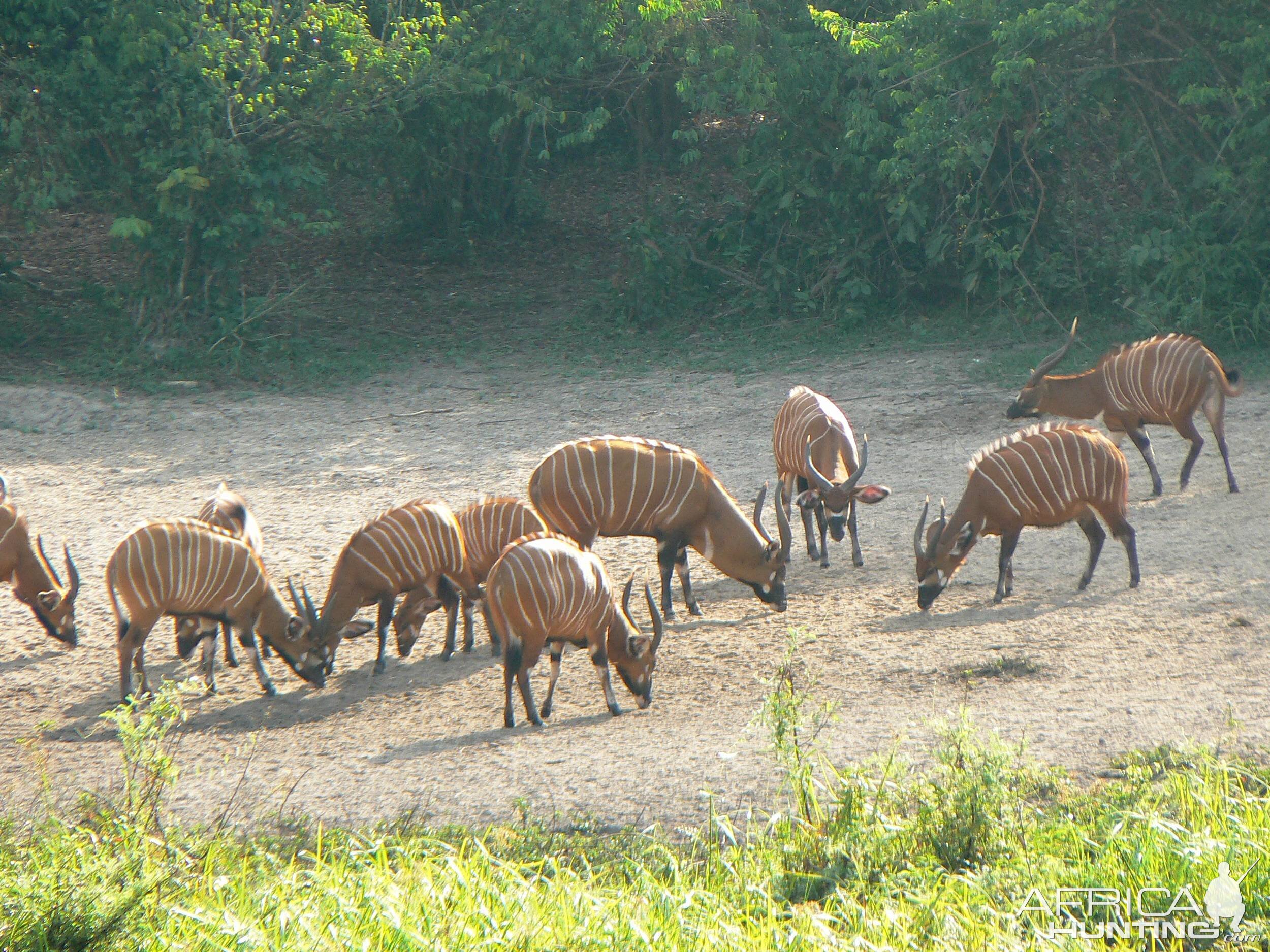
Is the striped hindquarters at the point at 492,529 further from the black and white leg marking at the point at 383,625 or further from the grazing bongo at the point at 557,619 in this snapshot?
the grazing bongo at the point at 557,619

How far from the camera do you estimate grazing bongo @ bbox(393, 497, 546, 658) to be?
22.1 ft

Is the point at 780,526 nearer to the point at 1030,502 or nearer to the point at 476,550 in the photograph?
the point at 1030,502

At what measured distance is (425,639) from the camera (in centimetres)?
718

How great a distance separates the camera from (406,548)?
6688mm

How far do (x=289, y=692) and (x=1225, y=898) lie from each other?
435 centimetres

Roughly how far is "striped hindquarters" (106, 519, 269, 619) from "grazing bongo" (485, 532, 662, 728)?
49.1 inches

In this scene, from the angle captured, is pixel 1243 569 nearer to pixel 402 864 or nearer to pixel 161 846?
pixel 402 864

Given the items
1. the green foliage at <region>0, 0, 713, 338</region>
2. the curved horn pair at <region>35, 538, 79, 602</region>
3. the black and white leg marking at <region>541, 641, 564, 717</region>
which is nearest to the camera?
the black and white leg marking at <region>541, 641, 564, 717</region>

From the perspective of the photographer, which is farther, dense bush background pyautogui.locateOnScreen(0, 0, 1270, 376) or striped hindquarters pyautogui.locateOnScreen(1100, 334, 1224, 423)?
dense bush background pyautogui.locateOnScreen(0, 0, 1270, 376)

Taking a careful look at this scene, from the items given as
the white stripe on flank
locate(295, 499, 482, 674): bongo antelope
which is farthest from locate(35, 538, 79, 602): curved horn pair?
the white stripe on flank

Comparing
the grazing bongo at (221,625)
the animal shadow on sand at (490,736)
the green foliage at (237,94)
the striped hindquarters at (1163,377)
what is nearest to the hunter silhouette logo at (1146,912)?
the animal shadow on sand at (490,736)

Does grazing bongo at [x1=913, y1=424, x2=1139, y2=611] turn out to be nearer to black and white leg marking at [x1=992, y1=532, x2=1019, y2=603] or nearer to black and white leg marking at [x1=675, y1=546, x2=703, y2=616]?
black and white leg marking at [x1=992, y1=532, x2=1019, y2=603]

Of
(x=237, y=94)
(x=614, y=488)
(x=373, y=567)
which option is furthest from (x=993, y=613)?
(x=237, y=94)

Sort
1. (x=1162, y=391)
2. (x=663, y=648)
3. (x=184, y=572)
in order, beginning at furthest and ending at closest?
(x=1162, y=391) < (x=663, y=648) < (x=184, y=572)
